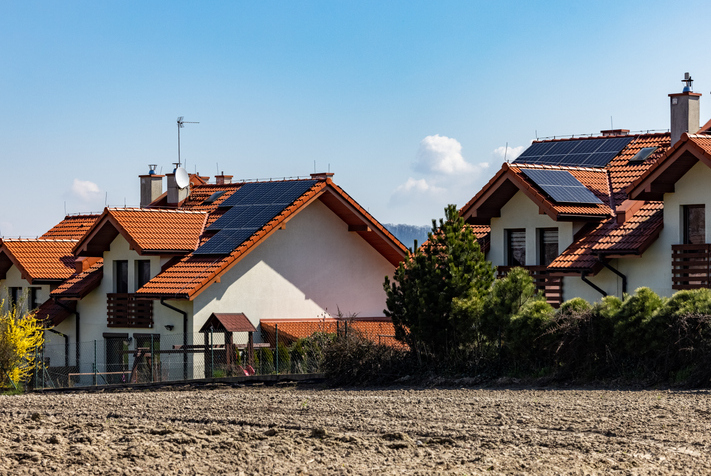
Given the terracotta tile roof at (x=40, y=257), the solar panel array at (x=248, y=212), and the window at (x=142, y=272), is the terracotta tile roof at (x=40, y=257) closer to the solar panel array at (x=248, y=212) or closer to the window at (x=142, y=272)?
the window at (x=142, y=272)

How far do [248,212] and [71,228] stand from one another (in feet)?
40.0

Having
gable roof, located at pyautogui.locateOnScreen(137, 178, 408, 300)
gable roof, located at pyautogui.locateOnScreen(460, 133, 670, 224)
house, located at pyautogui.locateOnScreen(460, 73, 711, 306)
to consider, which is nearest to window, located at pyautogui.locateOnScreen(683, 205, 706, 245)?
house, located at pyautogui.locateOnScreen(460, 73, 711, 306)

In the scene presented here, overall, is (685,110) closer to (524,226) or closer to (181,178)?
(524,226)

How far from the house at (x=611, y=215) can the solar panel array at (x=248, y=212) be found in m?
7.13

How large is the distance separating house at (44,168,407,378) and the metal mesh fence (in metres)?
0.09

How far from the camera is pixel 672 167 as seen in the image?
23641mm

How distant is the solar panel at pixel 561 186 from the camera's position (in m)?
26.1

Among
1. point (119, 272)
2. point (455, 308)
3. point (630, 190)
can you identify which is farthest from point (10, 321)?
point (630, 190)

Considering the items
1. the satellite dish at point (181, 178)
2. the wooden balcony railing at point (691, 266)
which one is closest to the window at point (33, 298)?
the satellite dish at point (181, 178)

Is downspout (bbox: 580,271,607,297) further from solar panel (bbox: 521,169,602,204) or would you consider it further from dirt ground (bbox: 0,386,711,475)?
dirt ground (bbox: 0,386,711,475)

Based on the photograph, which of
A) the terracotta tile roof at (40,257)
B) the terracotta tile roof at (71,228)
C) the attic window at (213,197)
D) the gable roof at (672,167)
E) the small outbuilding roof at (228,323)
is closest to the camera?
the gable roof at (672,167)

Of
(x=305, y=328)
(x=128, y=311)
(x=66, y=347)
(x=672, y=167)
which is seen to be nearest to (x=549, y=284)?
(x=672, y=167)

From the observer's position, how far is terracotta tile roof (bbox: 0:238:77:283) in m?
37.0

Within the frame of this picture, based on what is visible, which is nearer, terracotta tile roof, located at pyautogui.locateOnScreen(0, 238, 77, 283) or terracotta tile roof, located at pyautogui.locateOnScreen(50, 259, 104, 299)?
terracotta tile roof, located at pyautogui.locateOnScreen(50, 259, 104, 299)
